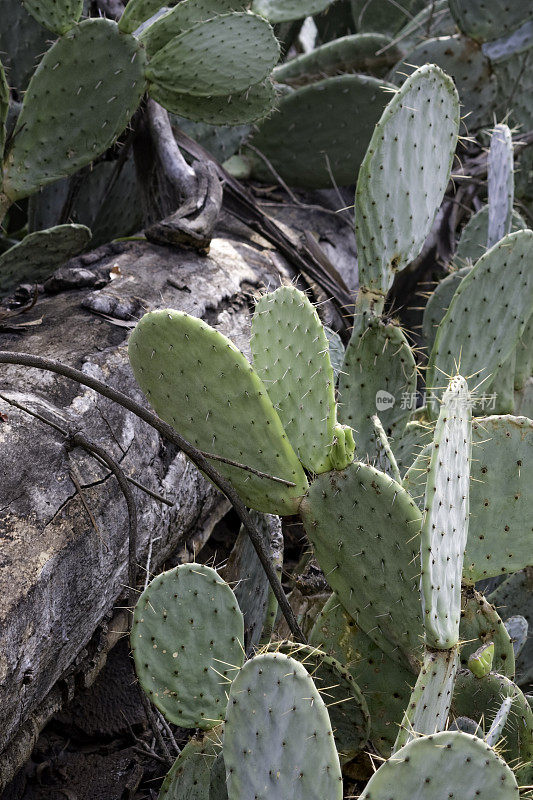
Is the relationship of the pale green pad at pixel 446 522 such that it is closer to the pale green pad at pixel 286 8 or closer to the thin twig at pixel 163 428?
the thin twig at pixel 163 428

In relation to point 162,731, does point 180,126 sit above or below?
above

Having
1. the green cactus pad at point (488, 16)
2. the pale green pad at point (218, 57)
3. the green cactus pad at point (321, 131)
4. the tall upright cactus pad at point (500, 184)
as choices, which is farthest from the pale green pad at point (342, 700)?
the green cactus pad at point (488, 16)

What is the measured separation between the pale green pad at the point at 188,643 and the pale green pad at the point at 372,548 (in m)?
0.18

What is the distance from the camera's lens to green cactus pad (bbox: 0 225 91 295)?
1.88 meters

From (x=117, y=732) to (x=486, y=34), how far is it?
8.14ft

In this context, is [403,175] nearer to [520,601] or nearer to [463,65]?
[520,601]

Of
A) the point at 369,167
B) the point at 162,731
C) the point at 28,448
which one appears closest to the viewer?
A: the point at 28,448

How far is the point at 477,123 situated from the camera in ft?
9.59

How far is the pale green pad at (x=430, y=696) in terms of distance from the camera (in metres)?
0.96

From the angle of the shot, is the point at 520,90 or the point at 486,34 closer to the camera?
the point at 486,34

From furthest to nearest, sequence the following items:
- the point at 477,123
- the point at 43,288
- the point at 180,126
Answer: the point at 477,123, the point at 180,126, the point at 43,288

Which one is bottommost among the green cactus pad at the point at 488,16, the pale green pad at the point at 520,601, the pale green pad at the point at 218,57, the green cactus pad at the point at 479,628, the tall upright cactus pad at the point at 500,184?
the pale green pad at the point at 520,601

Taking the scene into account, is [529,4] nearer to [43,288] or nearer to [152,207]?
[152,207]

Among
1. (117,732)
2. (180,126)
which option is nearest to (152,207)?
(180,126)
